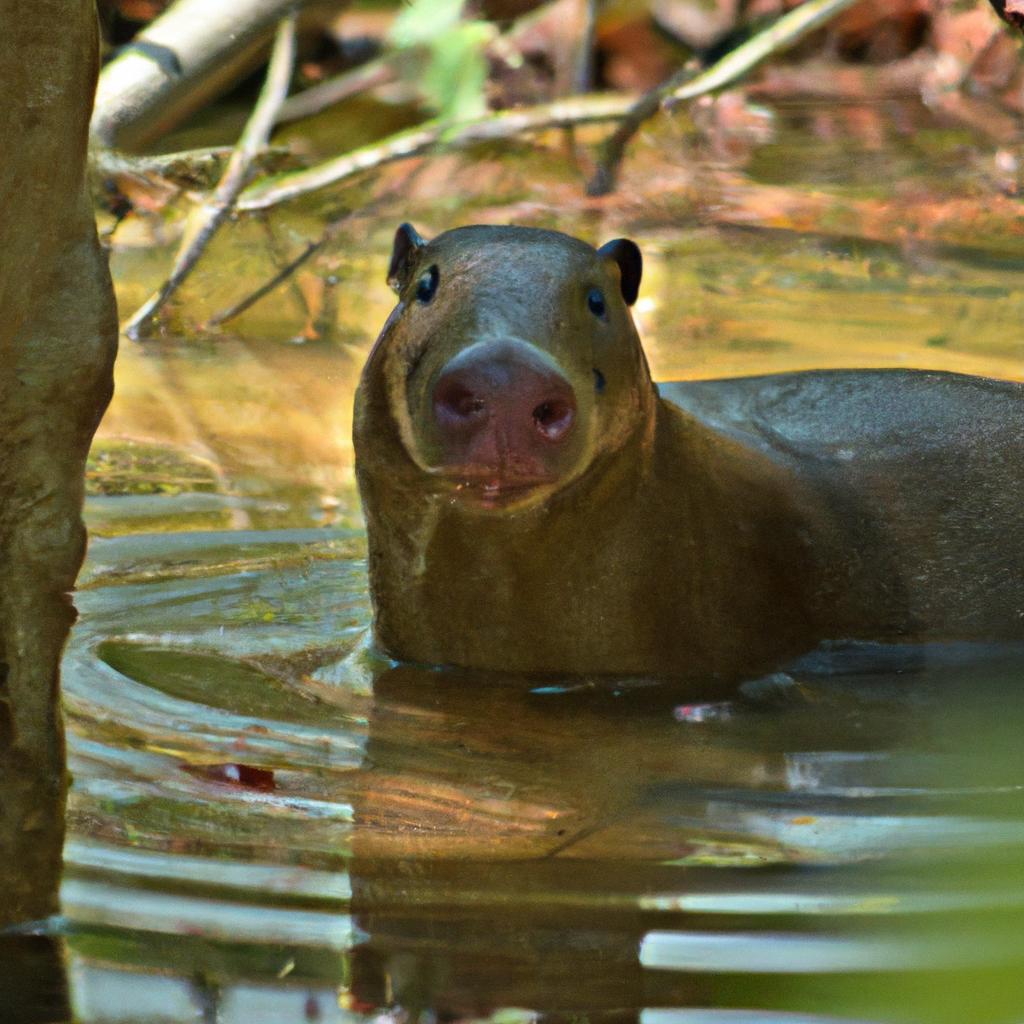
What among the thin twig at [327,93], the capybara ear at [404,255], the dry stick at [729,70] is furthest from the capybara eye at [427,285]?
the thin twig at [327,93]

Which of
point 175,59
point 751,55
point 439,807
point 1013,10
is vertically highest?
point 1013,10

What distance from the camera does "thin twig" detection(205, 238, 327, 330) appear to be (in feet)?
27.9

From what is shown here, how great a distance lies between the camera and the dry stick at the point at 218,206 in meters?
8.22

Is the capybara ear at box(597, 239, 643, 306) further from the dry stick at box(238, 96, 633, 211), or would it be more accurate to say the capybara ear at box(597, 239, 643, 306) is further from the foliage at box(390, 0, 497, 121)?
the foliage at box(390, 0, 497, 121)

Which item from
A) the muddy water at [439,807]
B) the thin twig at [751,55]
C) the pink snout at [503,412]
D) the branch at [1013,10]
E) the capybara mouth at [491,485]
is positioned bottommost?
the muddy water at [439,807]

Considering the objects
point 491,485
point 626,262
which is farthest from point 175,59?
point 491,485

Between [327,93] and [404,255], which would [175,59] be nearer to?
[327,93]

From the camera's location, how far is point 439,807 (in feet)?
12.1

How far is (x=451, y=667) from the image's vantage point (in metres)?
4.76

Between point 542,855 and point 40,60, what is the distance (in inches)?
63.9

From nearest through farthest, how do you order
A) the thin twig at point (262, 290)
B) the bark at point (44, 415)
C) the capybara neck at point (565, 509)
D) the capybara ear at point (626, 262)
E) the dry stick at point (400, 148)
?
the bark at point (44, 415) → the capybara neck at point (565, 509) → the capybara ear at point (626, 262) → the thin twig at point (262, 290) → the dry stick at point (400, 148)

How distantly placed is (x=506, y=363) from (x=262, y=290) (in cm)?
497

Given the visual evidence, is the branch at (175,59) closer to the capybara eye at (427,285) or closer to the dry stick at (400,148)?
the dry stick at (400,148)

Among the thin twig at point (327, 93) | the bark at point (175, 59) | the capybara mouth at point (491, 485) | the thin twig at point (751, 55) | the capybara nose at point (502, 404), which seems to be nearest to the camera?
the capybara nose at point (502, 404)
